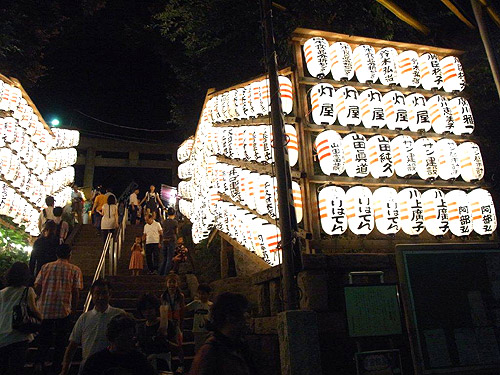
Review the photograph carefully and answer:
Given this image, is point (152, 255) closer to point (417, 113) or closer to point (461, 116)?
point (417, 113)

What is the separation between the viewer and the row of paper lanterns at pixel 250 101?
938cm

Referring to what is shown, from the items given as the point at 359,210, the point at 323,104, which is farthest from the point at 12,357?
the point at 323,104

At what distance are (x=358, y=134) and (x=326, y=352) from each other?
483 cm

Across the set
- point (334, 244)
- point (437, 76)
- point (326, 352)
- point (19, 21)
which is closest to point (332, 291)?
point (326, 352)

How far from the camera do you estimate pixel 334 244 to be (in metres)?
8.66

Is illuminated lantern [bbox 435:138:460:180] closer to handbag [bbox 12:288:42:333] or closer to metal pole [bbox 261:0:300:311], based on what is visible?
metal pole [bbox 261:0:300:311]

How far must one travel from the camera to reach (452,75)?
10.7 meters

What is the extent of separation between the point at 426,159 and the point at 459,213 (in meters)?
1.45

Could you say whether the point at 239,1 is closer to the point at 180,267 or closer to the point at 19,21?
the point at 19,21

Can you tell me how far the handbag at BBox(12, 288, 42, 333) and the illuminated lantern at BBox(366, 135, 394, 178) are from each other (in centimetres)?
712

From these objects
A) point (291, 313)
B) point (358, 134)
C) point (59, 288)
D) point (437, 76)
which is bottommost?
point (291, 313)

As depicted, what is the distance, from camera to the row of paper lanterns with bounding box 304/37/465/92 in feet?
31.6

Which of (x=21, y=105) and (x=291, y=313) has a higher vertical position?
(x=21, y=105)

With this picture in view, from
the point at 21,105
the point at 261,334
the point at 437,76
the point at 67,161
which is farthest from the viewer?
the point at 67,161
